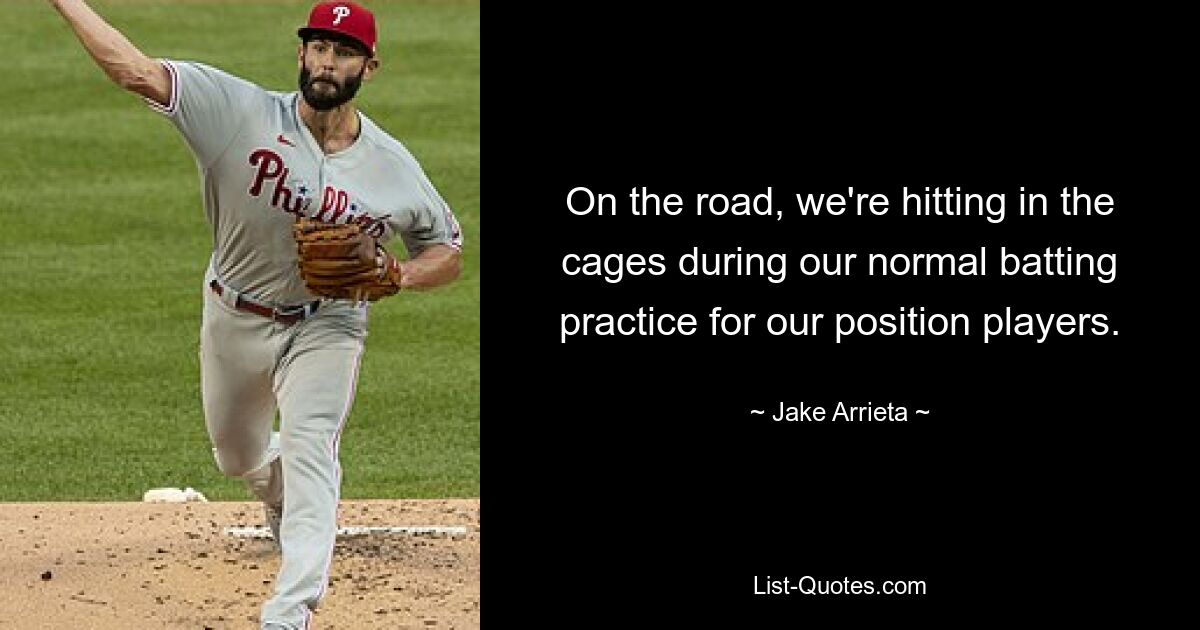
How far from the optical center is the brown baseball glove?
6.58 m

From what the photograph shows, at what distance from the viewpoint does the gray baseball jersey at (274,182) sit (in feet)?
22.0

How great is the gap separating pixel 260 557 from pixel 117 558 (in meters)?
0.43

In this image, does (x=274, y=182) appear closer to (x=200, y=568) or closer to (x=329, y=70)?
(x=329, y=70)

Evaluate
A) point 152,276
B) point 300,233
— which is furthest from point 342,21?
point 152,276

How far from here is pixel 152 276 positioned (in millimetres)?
12391

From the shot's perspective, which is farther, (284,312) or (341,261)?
(284,312)

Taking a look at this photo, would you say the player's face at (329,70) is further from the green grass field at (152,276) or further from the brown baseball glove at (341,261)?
the green grass field at (152,276)

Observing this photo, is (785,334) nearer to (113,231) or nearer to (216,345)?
(216,345)

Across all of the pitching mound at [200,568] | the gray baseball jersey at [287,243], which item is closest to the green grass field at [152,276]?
the pitching mound at [200,568]

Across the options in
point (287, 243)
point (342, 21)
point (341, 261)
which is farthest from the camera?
point (287, 243)

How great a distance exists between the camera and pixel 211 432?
724 centimetres

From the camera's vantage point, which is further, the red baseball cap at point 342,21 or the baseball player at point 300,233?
the red baseball cap at point 342,21

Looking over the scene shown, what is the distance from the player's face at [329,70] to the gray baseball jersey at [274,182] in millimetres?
143

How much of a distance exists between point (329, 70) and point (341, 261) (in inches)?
21.2
